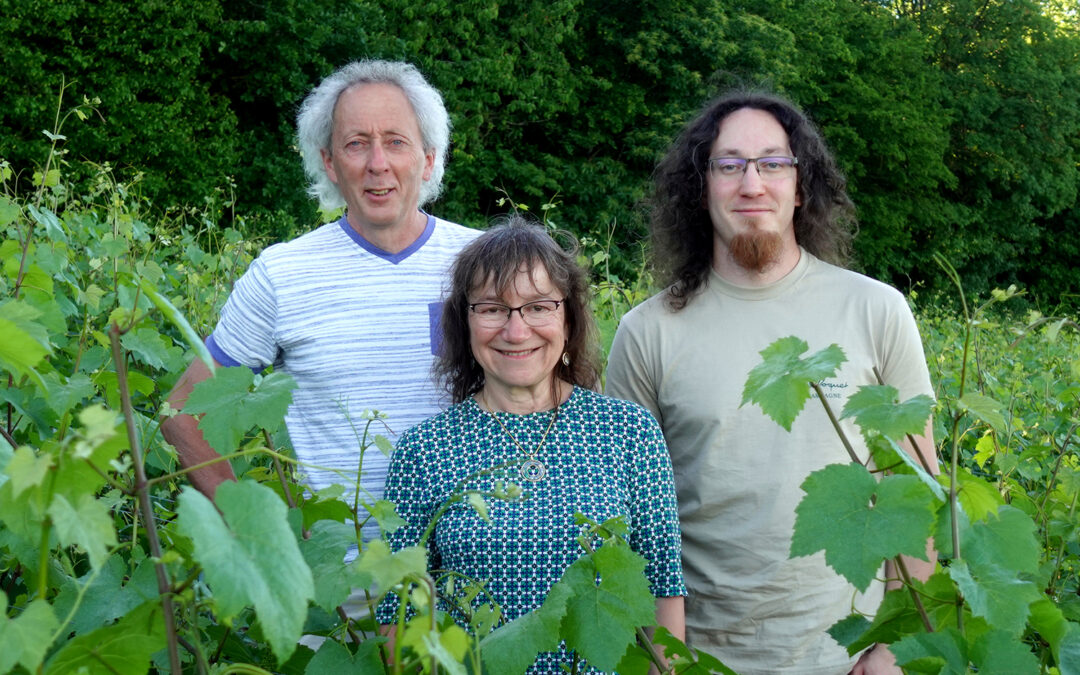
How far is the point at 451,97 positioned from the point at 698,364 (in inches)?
728

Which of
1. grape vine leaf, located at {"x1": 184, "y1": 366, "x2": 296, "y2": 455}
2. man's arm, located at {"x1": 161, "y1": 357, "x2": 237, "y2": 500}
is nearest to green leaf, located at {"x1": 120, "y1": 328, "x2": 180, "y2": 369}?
man's arm, located at {"x1": 161, "y1": 357, "x2": 237, "y2": 500}

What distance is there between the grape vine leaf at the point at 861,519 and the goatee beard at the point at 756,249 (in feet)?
4.70

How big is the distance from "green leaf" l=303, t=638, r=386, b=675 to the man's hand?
1412 millimetres

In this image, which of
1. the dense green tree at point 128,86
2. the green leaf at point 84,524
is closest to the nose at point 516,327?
the green leaf at point 84,524

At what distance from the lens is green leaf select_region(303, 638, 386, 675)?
124cm

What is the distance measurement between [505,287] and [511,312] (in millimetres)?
51

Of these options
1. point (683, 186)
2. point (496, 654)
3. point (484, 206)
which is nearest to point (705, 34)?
point (484, 206)

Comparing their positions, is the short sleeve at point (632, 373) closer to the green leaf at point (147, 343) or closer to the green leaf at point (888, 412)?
the green leaf at point (147, 343)

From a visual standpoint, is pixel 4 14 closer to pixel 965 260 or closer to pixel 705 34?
pixel 705 34

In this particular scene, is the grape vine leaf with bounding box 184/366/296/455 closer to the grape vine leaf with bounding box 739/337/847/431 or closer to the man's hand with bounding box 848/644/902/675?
the grape vine leaf with bounding box 739/337/847/431

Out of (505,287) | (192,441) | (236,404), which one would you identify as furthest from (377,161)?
(236,404)

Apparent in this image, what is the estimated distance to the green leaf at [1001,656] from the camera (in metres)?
1.12

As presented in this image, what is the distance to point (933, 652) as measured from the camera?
1.16 metres

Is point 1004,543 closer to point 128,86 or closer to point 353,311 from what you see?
point 353,311
